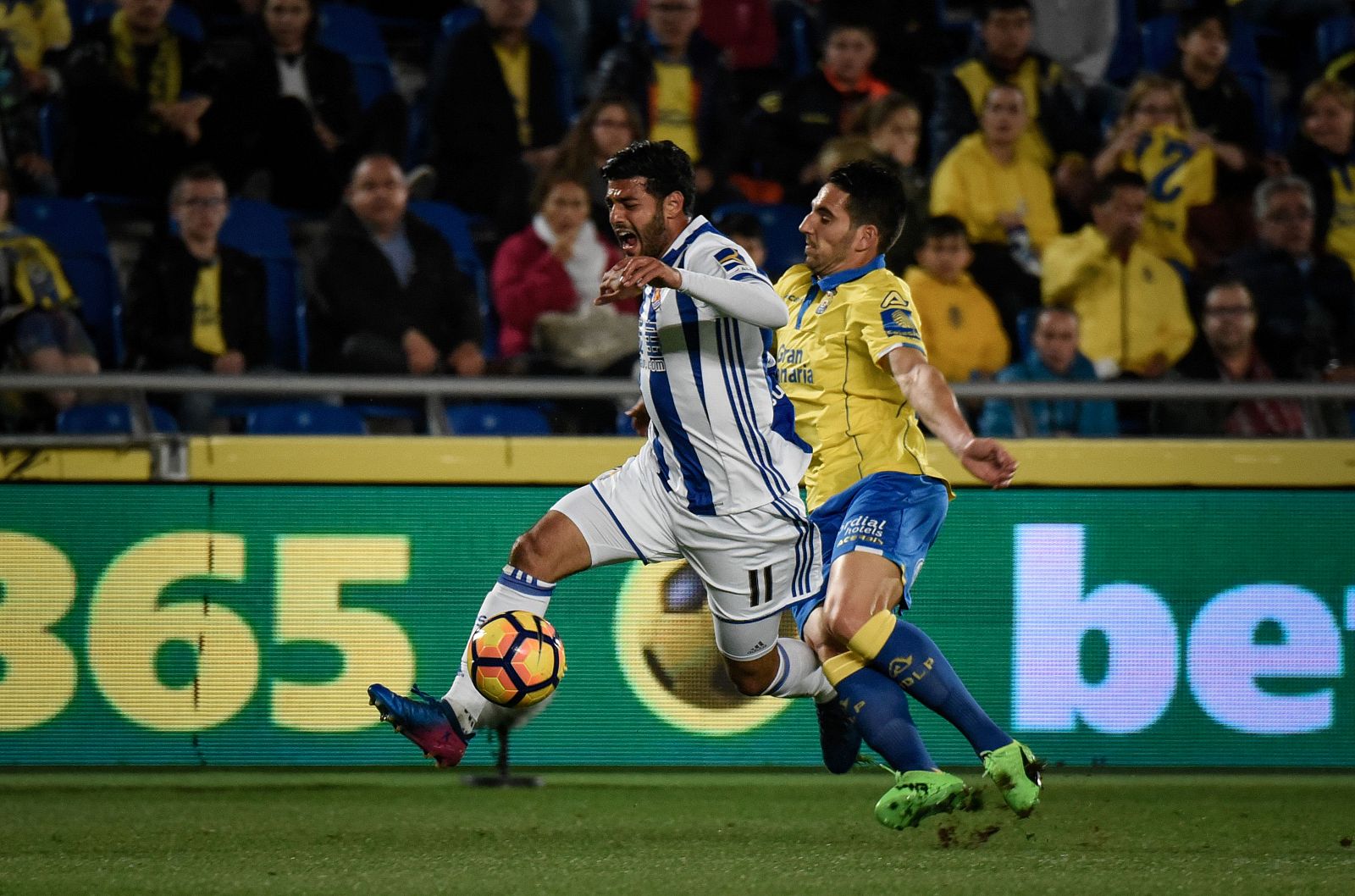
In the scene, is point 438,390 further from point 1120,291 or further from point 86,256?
point 1120,291

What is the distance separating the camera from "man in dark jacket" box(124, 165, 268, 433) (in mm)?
7852

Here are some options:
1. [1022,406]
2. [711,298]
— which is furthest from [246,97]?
[711,298]

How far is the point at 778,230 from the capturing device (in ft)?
30.3

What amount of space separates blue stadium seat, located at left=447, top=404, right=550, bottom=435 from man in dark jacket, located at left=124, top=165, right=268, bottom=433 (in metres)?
1.09

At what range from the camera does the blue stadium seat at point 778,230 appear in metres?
9.05

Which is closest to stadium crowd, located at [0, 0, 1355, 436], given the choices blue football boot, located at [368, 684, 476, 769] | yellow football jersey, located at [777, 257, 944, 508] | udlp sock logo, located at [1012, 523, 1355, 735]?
udlp sock logo, located at [1012, 523, 1355, 735]

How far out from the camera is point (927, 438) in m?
7.17

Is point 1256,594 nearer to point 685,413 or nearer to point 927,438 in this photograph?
point 927,438

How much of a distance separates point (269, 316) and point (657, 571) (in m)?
2.44

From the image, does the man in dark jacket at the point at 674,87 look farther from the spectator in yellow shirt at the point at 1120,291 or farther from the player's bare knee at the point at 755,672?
the player's bare knee at the point at 755,672

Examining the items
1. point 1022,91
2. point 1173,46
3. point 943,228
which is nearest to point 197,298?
point 943,228

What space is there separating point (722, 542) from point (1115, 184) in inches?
179

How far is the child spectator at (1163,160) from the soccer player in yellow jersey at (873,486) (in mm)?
4648

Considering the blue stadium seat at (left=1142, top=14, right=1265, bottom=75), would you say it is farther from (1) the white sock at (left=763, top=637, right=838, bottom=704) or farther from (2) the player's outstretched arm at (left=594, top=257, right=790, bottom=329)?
(2) the player's outstretched arm at (left=594, top=257, right=790, bottom=329)
